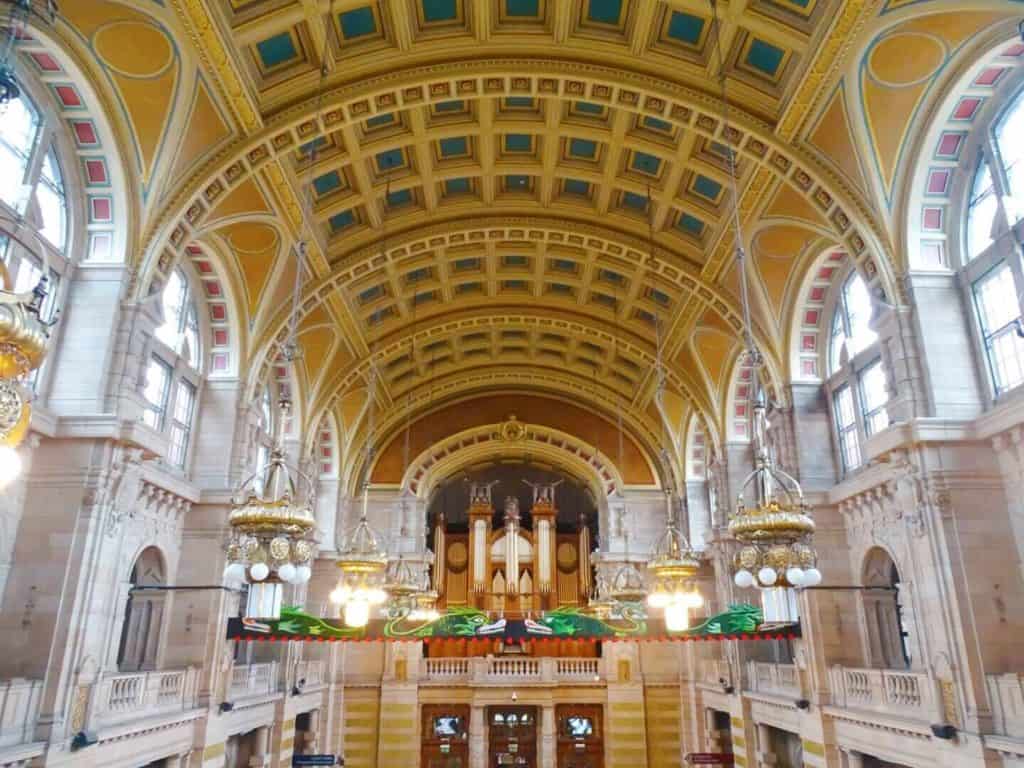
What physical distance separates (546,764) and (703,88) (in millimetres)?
20265

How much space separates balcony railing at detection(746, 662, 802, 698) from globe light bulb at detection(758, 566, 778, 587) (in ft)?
28.4

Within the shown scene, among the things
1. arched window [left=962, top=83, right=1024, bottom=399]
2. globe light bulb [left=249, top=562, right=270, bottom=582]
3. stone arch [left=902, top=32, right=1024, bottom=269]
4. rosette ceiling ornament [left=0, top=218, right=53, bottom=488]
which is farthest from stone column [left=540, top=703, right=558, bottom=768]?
rosette ceiling ornament [left=0, top=218, right=53, bottom=488]

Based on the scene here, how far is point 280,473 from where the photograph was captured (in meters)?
8.52

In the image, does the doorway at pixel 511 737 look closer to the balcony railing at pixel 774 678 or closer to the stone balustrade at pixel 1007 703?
the balcony railing at pixel 774 678

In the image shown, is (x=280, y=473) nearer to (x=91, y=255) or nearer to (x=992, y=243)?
(x=91, y=255)

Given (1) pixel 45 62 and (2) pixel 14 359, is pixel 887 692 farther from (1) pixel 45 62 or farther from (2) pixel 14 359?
(1) pixel 45 62

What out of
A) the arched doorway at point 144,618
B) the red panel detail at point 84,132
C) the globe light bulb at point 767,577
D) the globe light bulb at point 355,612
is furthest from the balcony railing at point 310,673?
the globe light bulb at point 767,577

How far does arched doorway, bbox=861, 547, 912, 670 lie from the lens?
47.6 feet

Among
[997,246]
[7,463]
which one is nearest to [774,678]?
[997,246]

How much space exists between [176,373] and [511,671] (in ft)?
48.3

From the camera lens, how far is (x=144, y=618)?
572 inches

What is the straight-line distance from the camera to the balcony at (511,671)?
23812 mm

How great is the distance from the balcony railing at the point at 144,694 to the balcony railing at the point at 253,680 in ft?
5.20

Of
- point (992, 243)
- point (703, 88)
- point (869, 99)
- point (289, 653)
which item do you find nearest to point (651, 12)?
point (703, 88)
